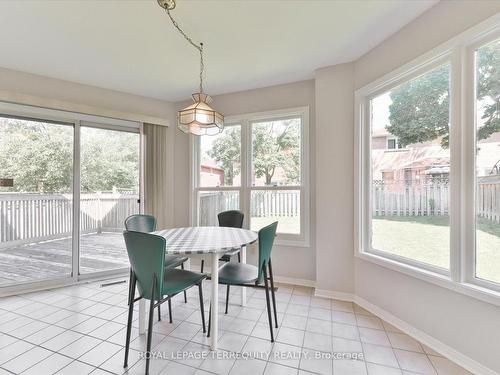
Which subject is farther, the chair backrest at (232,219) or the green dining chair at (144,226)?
the chair backrest at (232,219)

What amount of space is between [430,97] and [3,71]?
4312 mm

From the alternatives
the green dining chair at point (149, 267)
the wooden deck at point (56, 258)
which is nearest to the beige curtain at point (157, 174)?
the wooden deck at point (56, 258)

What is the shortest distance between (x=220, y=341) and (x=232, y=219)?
138cm

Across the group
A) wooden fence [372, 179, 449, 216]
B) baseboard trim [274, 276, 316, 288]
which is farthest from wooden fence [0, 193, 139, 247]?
wooden fence [372, 179, 449, 216]

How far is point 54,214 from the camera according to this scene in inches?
125

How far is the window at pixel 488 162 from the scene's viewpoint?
5.17 ft

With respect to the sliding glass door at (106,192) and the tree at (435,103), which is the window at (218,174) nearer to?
the sliding glass door at (106,192)

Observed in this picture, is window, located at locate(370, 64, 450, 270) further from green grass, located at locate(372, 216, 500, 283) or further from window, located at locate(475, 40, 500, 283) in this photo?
window, located at locate(475, 40, 500, 283)

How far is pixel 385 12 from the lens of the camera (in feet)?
6.30

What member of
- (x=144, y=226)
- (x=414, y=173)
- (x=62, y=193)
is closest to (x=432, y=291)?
(x=414, y=173)

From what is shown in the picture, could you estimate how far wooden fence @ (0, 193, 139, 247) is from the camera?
293 cm

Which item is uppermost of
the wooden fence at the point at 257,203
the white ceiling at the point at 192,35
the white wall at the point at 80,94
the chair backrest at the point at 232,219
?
the white ceiling at the point at 192,35

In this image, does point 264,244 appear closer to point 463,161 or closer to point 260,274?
point 260,274

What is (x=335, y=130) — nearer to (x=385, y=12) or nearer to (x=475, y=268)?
(x=385, y=12)
